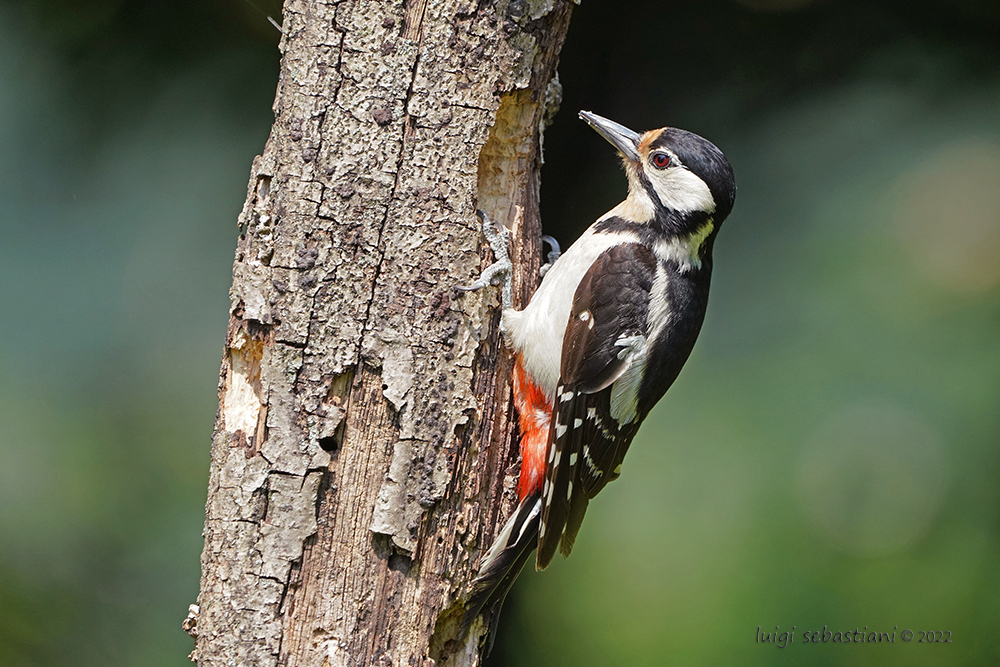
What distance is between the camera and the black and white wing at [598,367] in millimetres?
2125

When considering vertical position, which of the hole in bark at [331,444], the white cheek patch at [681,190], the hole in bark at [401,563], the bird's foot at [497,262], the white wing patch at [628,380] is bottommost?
the hole in bark at [401,563]

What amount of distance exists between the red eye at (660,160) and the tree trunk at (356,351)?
64 centimetres

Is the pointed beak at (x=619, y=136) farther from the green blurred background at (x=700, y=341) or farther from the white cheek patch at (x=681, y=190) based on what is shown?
the green blurred background at (x=700, y=341)

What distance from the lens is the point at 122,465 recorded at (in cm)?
338

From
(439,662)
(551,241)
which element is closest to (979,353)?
(551,241)

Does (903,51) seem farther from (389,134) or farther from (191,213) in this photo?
(191,213)

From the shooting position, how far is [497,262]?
6.36 feet

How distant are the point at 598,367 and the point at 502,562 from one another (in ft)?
2.09

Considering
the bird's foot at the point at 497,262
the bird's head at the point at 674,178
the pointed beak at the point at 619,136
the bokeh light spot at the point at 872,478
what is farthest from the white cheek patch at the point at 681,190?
the bokeh light spot at the point at 872,478

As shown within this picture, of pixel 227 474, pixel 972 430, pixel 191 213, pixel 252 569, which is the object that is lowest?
pixel 252 569

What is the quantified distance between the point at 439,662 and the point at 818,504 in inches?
74.5

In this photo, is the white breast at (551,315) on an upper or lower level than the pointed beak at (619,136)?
lower

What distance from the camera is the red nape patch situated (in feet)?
6.69

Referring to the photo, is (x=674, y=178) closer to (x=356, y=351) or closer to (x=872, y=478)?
(x=356, y=351)
